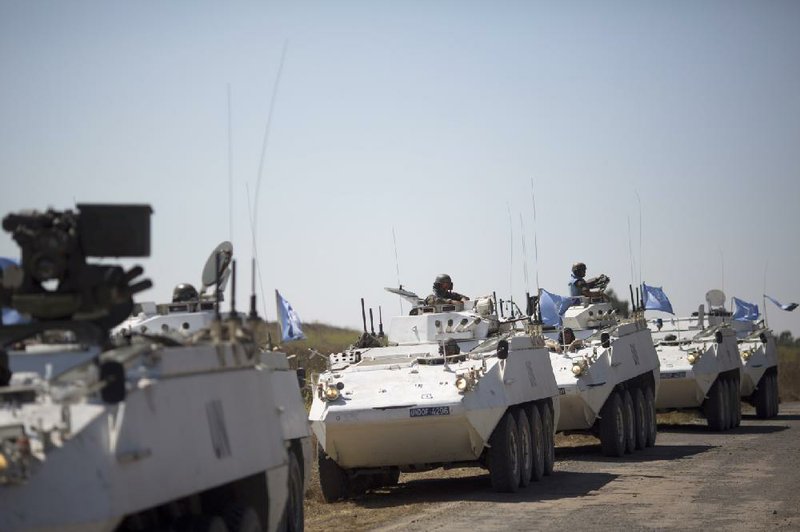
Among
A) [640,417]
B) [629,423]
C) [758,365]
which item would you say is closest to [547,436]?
[629,423]

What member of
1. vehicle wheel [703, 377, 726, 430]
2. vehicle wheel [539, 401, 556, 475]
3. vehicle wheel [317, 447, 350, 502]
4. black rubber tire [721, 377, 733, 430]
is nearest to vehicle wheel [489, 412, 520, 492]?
vehicle wheel [317, 447, 350, 502]

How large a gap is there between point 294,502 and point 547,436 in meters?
8.36

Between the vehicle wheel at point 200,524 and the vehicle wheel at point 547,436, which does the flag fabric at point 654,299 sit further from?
the vehicle wheel at point 200,524

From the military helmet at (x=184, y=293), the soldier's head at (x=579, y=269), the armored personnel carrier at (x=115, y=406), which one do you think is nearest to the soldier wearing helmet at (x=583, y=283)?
the soldier's head at (x=579, y=269)

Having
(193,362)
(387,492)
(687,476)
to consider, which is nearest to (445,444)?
(387,492)

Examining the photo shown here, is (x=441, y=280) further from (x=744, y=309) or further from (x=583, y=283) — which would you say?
(x=744, y=309)

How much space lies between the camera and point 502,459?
18078mm

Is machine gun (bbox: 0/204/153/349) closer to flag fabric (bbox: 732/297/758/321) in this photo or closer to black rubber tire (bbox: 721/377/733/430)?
black rubber tire (bbox: 721/377/733/430)

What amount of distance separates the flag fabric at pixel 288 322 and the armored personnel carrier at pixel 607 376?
5052 millimetres

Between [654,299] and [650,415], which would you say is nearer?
[650,415]

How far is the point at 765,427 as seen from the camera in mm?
31859

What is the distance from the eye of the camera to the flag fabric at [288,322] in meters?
27.1

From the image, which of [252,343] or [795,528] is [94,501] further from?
[795,528]

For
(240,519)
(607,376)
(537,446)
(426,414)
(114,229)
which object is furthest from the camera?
(607,376)
